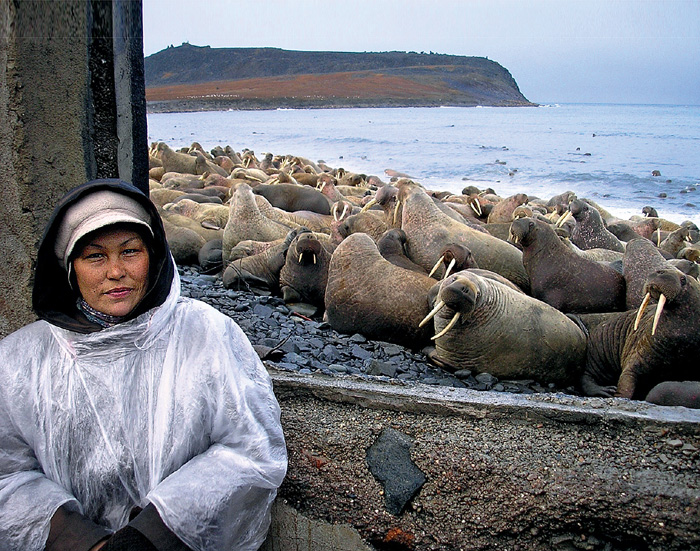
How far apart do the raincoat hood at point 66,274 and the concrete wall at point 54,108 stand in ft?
2.49

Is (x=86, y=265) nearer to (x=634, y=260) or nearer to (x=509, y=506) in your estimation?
(x=509, y=506)

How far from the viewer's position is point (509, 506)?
86.6 inches

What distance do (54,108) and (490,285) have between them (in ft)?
9.79

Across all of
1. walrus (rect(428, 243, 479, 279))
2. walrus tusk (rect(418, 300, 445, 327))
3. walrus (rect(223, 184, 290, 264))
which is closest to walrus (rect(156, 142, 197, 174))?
walrus (rect(223, 184, 290, 264))

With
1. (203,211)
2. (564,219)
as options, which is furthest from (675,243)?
(203,211)

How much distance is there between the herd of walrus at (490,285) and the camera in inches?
153

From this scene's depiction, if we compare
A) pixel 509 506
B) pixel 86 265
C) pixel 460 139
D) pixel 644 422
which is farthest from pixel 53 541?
pixel 460 139

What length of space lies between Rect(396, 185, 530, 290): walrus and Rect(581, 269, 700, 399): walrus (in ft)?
6.10

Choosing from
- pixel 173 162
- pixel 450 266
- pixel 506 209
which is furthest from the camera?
pixel 173 162

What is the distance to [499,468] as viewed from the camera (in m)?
2.21

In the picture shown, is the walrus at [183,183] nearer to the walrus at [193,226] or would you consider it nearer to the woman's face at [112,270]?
the walrus at [193,226]

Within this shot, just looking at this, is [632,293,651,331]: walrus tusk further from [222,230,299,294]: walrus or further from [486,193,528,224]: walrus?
[486,193,528,224]: walrus

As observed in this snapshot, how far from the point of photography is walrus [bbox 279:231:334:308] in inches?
215

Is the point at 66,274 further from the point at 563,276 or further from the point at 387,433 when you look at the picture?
the point at 563,276
